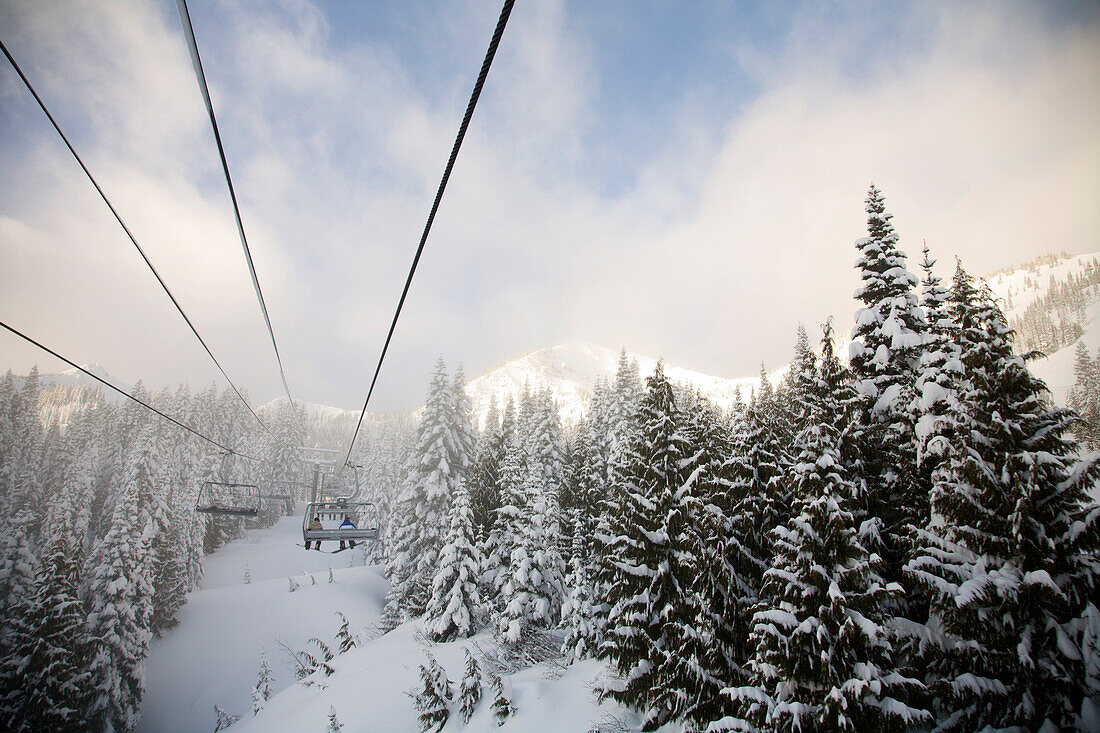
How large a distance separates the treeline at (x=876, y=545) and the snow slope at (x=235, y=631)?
2955 centimetres

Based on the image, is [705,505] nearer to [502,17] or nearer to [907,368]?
[907,368]

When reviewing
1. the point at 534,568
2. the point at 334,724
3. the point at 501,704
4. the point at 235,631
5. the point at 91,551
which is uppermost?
the point at 534,568

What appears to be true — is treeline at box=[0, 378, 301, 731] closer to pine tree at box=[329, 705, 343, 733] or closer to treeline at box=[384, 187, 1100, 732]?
pine tree at box=[329, 705, 343, 733]

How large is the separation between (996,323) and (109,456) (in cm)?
8357

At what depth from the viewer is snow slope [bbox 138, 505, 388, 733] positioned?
36.2 meters

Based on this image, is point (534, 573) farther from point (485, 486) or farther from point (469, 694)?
point (485, 486)

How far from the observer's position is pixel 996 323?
37.3ft

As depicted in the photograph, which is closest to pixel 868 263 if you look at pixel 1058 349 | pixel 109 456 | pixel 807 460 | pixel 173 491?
pixel 807 460

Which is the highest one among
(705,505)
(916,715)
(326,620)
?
(705,505)

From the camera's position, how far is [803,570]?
36.6 ft

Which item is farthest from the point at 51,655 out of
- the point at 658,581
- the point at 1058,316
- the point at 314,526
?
the point at 1058,316

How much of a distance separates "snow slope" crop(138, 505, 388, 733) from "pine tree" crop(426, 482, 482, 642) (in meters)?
18.1

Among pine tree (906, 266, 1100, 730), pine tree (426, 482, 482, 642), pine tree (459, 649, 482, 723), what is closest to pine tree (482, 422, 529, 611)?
pine tree (426, 482, 482, 642)

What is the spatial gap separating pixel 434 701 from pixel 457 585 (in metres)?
7.57
